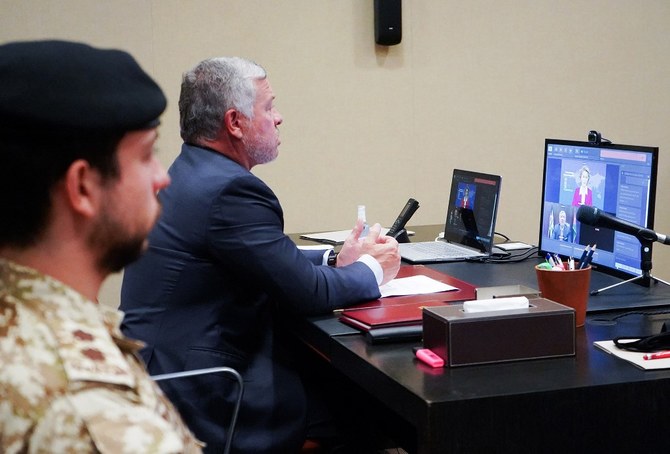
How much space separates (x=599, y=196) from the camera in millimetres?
2527

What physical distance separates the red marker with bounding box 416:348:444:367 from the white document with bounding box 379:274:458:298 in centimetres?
54

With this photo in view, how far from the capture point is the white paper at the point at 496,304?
180 centimetres

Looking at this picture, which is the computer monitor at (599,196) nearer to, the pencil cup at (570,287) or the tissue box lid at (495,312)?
the pencil cup at (570,287)

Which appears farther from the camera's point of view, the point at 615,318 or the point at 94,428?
the point at 615,318

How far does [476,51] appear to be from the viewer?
4750 millimetres

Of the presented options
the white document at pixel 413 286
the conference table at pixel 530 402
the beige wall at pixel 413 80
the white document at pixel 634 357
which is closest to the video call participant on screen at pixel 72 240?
the conference table at pixel 530 402

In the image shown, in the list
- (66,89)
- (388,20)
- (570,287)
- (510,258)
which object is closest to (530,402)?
(570,287)

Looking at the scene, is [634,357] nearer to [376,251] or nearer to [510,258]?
[376,251]

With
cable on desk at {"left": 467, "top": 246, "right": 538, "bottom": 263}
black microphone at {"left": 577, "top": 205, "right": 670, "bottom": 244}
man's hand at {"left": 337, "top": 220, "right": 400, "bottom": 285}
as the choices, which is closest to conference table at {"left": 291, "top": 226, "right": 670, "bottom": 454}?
black microphone at {"left": 577, "top": 205, "right": 670, "bottom": 244}

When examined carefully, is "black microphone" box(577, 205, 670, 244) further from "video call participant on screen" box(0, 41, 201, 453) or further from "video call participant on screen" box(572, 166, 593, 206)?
"video call participant on screen" box(0, 41, 201, 453)

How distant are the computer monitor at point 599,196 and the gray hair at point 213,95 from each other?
90 centimetres

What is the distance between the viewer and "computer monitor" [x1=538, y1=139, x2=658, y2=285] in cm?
237

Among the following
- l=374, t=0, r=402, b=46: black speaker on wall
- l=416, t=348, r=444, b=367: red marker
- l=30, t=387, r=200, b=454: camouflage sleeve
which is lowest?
l=416, t=348, r=444, b=367: red marker

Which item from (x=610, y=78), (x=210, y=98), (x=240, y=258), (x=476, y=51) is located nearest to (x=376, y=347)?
(x=240, y=258)
